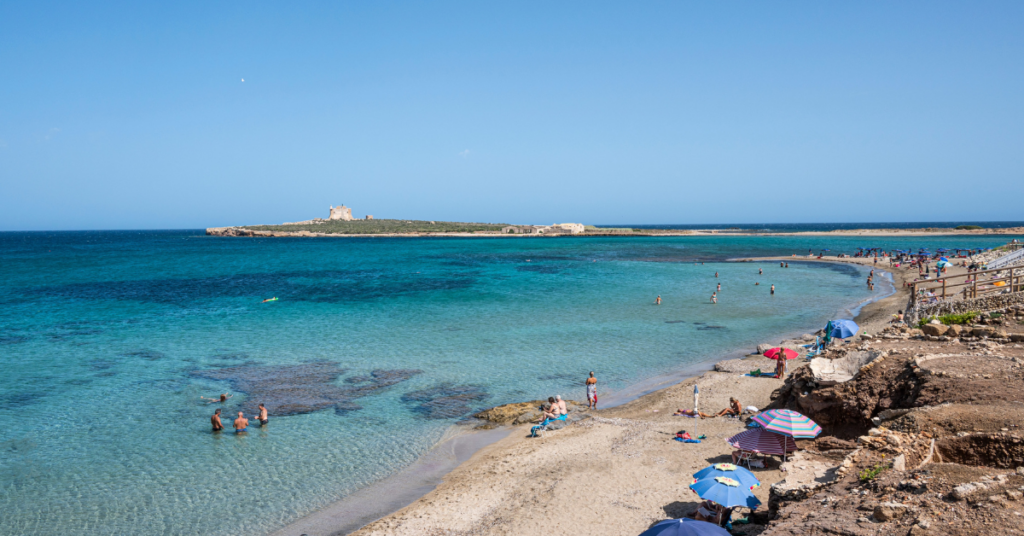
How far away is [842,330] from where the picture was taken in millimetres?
20422

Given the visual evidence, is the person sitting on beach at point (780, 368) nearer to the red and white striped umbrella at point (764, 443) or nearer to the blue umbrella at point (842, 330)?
the blue umbrella at point (842, 330)

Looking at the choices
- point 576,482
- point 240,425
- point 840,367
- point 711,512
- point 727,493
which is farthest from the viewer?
point 240,425

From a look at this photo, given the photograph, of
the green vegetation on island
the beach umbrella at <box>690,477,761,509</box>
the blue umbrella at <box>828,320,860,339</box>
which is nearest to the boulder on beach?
the beach umbrella at <box>690,477,761,509</box>

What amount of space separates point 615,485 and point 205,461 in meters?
10.3

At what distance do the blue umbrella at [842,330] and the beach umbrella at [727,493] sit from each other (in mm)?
13462

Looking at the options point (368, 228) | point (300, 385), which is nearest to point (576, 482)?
point (300, 385)

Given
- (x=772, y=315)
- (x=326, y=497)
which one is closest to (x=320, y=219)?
(x=772, y=315)

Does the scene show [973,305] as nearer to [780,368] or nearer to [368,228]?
[780,368]

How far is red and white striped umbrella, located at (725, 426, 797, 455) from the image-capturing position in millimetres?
11578

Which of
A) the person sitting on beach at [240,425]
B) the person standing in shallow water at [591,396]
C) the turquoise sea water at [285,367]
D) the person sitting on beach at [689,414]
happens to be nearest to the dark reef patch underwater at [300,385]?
the turquoise sea water at [285,367]

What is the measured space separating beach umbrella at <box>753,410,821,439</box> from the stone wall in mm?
10655

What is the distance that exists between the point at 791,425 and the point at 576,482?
461cm

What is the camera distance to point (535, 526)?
412 inches

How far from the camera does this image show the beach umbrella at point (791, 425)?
11.1 m
